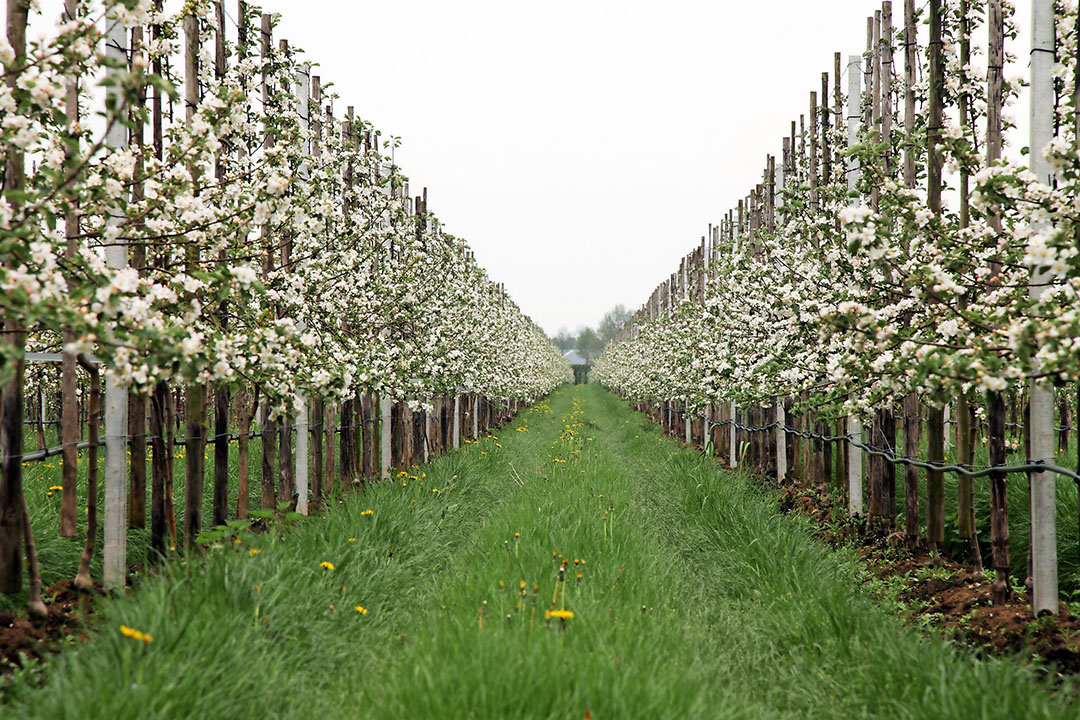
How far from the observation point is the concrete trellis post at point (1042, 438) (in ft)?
16.2

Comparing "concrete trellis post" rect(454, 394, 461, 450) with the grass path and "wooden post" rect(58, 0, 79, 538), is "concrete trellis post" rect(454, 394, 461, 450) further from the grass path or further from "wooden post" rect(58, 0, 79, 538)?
"wooden post" rect(58, 0, 79, 538)

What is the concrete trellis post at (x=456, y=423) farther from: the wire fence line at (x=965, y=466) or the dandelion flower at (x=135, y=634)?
the dandelion flower at (x=135, y=634)

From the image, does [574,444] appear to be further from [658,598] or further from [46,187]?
[46,187]

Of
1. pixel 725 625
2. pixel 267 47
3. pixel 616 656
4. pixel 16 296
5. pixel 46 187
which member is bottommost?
pixel 725 625

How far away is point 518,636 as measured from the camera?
4199mm

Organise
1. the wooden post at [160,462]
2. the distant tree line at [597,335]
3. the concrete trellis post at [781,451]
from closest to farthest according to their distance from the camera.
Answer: the wooden post at [160,462]
the concrete trellis post at [781,451]
the distant tree line at [597,335]

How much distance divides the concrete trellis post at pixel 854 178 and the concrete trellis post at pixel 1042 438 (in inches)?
142

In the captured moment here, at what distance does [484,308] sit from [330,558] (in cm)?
1354

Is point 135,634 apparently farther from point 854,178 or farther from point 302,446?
point 854,178

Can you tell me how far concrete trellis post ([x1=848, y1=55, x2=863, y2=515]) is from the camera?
8875mm

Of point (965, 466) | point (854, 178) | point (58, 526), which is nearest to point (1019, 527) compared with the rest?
point (965, 466)

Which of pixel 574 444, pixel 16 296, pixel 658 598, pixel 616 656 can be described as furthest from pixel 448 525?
pixel 574 444

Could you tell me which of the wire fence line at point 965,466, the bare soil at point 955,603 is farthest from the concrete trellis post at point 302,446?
the wire fence line at point 965,466

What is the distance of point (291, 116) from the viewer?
24.2 feet
